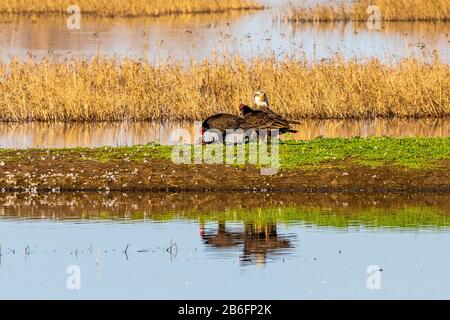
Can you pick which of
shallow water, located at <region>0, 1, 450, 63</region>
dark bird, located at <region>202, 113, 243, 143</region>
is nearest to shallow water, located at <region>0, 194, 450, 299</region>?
dark bird, located at <region>202, 113, 243, 143</region>

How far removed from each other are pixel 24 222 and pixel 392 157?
640 cm

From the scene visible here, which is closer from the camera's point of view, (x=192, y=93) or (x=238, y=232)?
(x=238, y=232)

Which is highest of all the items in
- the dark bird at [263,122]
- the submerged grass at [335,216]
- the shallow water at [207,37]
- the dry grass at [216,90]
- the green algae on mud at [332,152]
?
the shallow water at [207,37]

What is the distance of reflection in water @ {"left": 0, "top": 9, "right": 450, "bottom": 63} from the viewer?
145 ft

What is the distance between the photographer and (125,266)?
1412 centimetres

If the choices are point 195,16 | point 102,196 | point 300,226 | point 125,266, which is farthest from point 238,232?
point 195,16

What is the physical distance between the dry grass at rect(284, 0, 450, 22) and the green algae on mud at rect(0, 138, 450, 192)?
130ft

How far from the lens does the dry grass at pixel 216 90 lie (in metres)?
29.8

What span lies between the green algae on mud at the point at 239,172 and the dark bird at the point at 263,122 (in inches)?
18.4

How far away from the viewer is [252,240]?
15625mm

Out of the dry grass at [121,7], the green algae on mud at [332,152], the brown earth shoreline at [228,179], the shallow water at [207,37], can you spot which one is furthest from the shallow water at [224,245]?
the dry grass at [121,7]

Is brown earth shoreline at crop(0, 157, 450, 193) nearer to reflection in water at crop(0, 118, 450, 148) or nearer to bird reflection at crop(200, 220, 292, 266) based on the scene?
bird reflection at crop(200, 220, 292, 266)

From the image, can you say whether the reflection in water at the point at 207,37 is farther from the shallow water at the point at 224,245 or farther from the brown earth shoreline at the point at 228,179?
the shallow water at the point at 224,245

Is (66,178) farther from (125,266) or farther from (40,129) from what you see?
(40,129)
